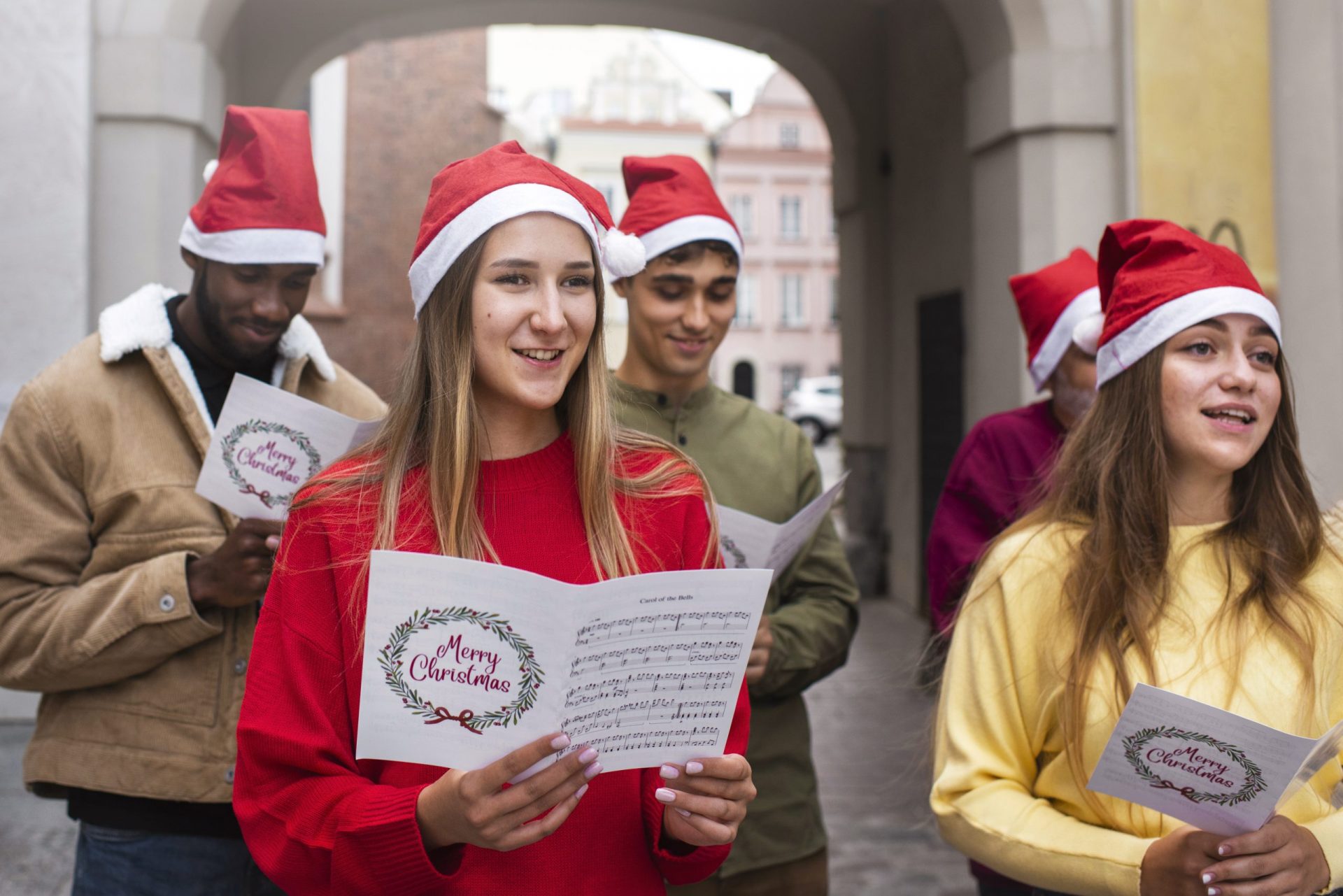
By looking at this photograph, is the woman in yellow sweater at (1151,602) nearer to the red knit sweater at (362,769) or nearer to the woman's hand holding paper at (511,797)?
the red knit sweater at (362,769)

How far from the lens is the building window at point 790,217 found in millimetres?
49625

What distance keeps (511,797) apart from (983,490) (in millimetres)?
1875

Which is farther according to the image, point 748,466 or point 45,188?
point 45,188

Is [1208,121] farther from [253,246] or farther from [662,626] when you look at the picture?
[662,626]

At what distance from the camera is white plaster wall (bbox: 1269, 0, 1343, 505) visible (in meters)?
4.66

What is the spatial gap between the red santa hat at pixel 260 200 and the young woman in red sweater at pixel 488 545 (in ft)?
2.57

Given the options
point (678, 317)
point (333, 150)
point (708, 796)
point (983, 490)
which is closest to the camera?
point (708, 796)

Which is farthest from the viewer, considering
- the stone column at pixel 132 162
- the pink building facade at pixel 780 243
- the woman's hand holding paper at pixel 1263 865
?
the pink building facade at pixel 780 243

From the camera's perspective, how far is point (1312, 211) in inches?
189

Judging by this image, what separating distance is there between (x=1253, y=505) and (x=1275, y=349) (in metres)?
0.27

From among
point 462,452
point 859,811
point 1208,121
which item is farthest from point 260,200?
point 1208,121

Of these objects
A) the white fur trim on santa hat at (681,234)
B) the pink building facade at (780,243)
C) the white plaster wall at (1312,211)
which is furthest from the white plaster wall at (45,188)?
the pink building facade at (780,243)

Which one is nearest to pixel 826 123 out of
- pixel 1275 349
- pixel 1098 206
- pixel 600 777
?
pixel 1098 206

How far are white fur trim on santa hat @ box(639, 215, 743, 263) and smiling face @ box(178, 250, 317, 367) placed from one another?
0.82 metres
